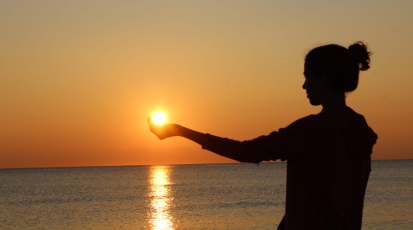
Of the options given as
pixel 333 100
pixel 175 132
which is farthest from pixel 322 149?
pixel 175 132

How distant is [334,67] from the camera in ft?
6.82

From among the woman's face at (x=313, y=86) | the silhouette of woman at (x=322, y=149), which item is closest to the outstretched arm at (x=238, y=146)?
the silhouette of woman at (x=322, y=149)

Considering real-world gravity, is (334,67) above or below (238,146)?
above

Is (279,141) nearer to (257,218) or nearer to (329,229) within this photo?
(329,229)

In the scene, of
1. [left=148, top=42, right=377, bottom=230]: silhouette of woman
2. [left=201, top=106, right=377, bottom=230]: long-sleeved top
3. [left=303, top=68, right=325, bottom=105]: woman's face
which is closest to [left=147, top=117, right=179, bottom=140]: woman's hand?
[left=148, top=42, right=377, bottom=230]: silhouette of woman

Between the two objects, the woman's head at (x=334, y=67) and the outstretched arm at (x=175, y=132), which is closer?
the outstretched arm at (x=175, y=132)

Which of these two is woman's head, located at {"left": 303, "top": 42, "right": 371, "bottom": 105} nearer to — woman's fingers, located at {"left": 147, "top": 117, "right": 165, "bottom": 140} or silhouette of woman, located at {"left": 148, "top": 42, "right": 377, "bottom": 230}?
silhouette of woman, located at {"left": 148, "top": 42, "right": 377, "bottom": 230}

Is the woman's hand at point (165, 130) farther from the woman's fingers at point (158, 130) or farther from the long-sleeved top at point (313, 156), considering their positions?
the long-sleeved top at point (313, 156)

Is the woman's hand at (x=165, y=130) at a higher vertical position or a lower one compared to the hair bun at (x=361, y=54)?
lower

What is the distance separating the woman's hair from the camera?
81.6 inches

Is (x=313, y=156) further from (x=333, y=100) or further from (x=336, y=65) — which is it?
(x=336, y=65)

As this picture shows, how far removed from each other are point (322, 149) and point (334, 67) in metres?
0.38

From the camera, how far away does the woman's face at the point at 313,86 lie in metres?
2.12

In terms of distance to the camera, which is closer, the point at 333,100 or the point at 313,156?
the point at 313,156
